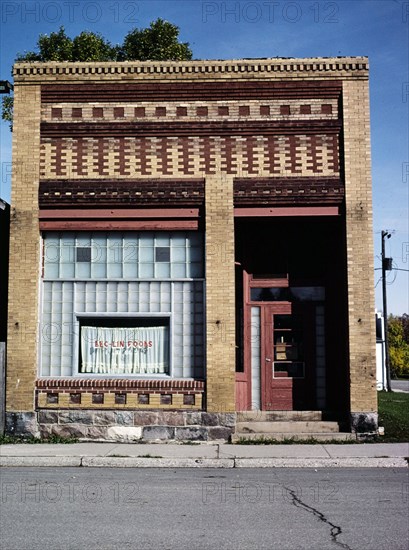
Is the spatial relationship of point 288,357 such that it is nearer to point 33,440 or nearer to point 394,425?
point 394,425

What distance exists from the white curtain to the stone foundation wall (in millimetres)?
949

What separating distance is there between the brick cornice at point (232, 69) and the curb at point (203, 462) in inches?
308

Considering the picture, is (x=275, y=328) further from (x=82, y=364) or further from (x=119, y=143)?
(x=119, y=143)

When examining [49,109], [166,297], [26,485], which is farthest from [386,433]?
[49,109]

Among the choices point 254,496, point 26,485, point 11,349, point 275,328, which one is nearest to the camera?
point 254,496

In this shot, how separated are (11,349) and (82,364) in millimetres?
1478

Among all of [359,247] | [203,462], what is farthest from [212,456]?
[359,247]

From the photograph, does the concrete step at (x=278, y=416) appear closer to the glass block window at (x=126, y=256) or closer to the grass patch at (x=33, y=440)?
the glass block window at (x=126, y=256)

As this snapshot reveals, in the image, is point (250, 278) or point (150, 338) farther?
point (250, 278)

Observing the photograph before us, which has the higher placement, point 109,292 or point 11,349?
point 109,292

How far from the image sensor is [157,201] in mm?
14398

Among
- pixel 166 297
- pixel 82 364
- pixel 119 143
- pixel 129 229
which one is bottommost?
pixel 82 364

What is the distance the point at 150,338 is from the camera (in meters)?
14.5

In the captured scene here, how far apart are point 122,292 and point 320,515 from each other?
25.3ft
